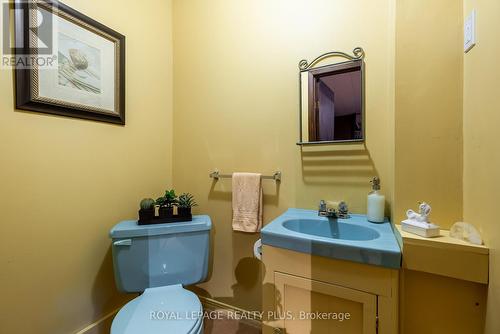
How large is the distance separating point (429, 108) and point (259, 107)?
0.89 metres

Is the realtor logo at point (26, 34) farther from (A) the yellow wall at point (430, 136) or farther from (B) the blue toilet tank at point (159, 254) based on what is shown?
(A) the yellow wall at point (430, 136)

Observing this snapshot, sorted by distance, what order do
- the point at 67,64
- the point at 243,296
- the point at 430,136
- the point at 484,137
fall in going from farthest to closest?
the point at 243,296
the point at 67,64
the point at 430,136
the point at 484,137

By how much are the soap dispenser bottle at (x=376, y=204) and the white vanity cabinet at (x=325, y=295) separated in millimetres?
347

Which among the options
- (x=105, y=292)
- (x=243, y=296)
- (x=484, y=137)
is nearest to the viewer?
(x=484, y=137)

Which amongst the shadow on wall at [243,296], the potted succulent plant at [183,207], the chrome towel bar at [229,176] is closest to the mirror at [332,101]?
the chrome towel bar at [229,176]

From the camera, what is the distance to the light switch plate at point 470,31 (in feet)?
2.55

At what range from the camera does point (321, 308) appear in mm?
904

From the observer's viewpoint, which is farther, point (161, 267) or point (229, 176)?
point (229, 176)

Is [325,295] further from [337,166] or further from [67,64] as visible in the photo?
[67,64]

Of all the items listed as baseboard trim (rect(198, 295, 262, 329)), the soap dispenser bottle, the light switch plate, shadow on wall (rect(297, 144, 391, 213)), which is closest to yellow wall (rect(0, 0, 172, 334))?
baseboard trim (rect(198, 295, 262, 329))

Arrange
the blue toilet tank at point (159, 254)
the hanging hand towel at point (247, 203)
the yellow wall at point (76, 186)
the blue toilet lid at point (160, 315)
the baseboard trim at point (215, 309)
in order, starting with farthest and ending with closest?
the hanging hand towel at point (247, 203) → the baseboard trim at point (215, 309) → the blue toilet tank at point (159, 254) → the yellow wall at point (76, 186) → the blue toilet lid at point (160, 315)

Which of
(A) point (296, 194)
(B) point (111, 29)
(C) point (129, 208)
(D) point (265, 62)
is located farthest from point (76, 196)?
(D) point (265, 62)

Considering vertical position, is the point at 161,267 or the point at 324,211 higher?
the point at 324,211

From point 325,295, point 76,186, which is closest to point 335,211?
point 325,295
